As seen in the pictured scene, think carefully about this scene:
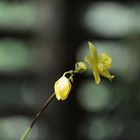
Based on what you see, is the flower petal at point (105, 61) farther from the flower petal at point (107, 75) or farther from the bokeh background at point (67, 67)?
the bokeh background at point (67, 67)

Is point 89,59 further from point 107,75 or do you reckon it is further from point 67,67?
point 67,67

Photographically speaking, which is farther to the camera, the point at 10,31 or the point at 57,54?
the point at 10,31

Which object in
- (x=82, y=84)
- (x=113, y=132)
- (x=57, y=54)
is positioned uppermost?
(x=57, y=54)

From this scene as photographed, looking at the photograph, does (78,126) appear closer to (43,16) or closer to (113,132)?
(113,132)

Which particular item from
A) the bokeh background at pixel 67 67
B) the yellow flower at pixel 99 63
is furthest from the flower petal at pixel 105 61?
the bokeh background at pixel 67 67

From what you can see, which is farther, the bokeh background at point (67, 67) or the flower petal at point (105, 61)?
the bokeh background at point (67, 67)

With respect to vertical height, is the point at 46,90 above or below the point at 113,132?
above

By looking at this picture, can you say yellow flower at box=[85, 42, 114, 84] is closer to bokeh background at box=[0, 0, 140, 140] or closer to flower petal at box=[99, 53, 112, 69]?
flower petal at box=[99, 53, 112, 69]

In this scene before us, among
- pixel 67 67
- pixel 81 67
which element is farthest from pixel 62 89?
pixel 67 67

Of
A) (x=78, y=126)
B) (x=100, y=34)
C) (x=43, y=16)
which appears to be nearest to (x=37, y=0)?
(x=43, y=16)
